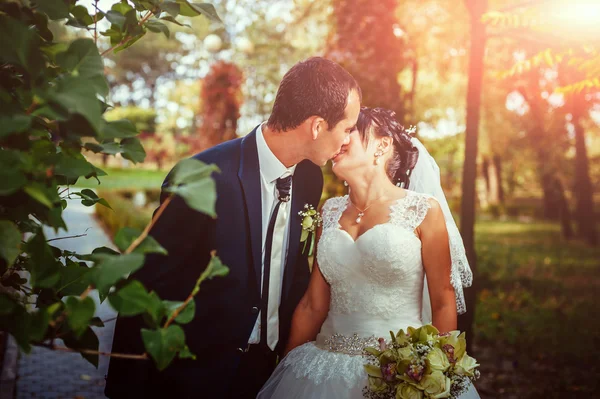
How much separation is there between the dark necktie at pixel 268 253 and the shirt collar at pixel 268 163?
0.05m

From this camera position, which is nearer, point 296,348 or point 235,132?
point 296,348

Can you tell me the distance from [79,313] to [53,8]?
0.73 m

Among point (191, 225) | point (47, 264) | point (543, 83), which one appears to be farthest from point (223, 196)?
point (543, 83)

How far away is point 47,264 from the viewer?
1.43m

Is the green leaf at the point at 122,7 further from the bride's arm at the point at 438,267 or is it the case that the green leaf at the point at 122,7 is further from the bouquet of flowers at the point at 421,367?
the bride's arm at the point at 438,267

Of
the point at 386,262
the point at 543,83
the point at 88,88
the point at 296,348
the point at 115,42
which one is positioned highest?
the point at 543,83

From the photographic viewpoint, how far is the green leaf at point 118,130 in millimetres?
1383

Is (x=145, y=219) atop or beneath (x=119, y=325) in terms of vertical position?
atop

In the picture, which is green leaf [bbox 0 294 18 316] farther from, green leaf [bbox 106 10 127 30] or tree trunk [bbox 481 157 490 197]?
tree trunk [bbox 481 157 490 197]

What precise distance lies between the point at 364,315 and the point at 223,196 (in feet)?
3.12

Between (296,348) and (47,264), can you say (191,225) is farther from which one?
A: (47,264)

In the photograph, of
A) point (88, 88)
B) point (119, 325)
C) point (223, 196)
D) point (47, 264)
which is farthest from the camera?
point (223, 196)

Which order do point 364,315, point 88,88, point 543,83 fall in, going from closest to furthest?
point 88,88, point 364,315, point 543,83

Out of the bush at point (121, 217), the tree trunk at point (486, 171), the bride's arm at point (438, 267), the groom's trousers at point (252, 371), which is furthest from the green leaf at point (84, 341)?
the tree trunk at point (486, 171)
